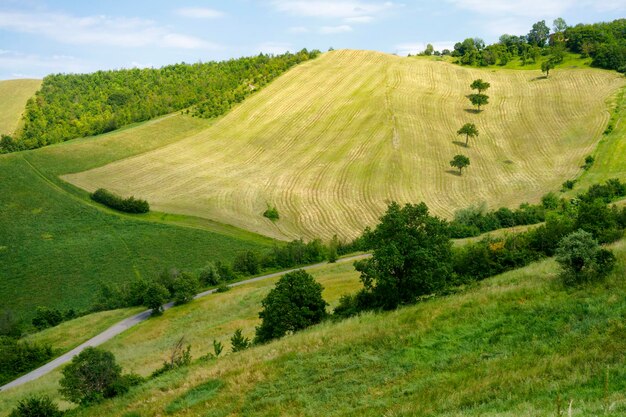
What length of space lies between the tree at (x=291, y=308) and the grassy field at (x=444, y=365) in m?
3.90

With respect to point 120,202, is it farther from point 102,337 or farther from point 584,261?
point 584,261

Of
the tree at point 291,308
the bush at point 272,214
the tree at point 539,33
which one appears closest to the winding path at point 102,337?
the bush at point 272,214

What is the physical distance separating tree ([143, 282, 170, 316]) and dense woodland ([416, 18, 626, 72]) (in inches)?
5257

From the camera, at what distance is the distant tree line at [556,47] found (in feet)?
490

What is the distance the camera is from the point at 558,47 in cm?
16262

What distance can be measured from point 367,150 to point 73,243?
60560 mm

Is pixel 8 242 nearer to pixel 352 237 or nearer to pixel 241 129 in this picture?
pixel 352 237

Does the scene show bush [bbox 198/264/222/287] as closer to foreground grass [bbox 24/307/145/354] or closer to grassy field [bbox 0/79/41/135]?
foreground grass [bbox 24/307/145/354]

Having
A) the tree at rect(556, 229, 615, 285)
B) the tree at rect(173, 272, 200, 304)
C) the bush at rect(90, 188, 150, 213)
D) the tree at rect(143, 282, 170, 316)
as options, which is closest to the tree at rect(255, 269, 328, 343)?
the tree at rect(556, 229, 615, 285)

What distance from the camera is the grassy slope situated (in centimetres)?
7594

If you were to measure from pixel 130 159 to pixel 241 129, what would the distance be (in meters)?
29.1

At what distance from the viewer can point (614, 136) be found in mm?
108938

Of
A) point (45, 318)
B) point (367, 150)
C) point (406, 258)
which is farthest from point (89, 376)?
point (367, 150)

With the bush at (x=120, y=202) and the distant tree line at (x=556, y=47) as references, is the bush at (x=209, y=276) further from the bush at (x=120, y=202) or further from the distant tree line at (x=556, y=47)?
the distant tree line at (x=556, y=47)
